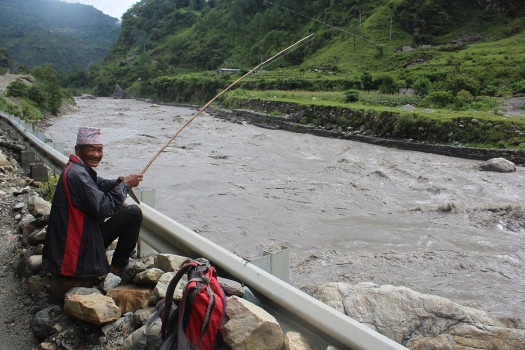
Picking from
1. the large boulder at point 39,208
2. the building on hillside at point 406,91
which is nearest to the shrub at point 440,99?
the building on hillside at point 406,91

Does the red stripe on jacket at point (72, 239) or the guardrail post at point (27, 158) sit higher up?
the red stripe on jacket at point (72, 239)

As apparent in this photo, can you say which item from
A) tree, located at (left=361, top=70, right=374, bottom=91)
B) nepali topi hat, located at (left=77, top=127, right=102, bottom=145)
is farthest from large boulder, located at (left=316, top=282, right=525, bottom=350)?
tree, located at (left=361, top=70, right=374, bottom=91)

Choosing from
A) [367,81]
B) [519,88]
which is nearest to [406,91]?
[367,81]

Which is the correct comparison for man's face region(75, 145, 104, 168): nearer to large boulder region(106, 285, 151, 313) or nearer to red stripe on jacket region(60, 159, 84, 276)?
red stripe on jacket region(60, 159, 84, 276)

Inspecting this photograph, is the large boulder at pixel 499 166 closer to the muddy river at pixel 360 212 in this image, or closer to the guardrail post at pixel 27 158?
the muddy river at pixel 360 212

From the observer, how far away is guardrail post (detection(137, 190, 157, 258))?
310 cm

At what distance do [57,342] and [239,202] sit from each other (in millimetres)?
5864

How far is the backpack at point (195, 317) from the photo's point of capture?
1.84 meters

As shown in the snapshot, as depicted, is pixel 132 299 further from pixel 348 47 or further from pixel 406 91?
pixel 348 47

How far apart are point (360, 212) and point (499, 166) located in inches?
223

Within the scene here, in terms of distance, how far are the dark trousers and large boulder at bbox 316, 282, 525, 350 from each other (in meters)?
1.32

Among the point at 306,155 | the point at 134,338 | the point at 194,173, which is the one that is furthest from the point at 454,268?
the point at 306,155

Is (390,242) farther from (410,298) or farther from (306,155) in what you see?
(306,155)

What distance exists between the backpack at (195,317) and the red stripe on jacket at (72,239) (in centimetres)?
82
